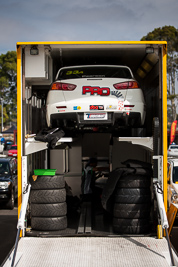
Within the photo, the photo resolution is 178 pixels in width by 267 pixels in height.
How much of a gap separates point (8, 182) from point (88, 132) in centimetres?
474

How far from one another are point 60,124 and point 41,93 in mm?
1783

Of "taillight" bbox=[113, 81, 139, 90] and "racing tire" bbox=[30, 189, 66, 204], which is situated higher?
"taillight" bbox=[113, 81, 139, 90]

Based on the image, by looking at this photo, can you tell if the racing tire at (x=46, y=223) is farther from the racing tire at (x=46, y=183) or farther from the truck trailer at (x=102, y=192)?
the racing tire at (x=46, y=183)

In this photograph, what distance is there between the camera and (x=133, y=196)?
583 centimetres

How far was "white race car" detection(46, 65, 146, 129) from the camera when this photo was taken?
6.29 metres

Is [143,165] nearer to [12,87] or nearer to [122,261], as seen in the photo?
[122,261]

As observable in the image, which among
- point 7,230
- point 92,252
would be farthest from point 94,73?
point 7,230

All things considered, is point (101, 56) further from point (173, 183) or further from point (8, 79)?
point (8, 79)

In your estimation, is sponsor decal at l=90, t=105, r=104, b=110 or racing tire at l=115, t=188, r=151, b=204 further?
sponsor decal at l=90, t=105, r=104, b=110

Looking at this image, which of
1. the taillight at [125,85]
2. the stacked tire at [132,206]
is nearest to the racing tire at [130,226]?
the stacked tire at [132,206]

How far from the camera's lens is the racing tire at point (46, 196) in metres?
5.92

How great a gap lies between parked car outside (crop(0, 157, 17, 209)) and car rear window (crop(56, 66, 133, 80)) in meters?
6.03

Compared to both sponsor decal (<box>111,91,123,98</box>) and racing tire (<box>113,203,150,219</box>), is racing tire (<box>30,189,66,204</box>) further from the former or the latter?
sponsor decal (<box>111,91,123,98</box>)

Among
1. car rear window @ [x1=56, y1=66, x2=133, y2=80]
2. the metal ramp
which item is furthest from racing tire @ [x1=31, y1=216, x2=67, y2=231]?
car rear window @ [x1=56, y1=66, x2=133, y2=80]
